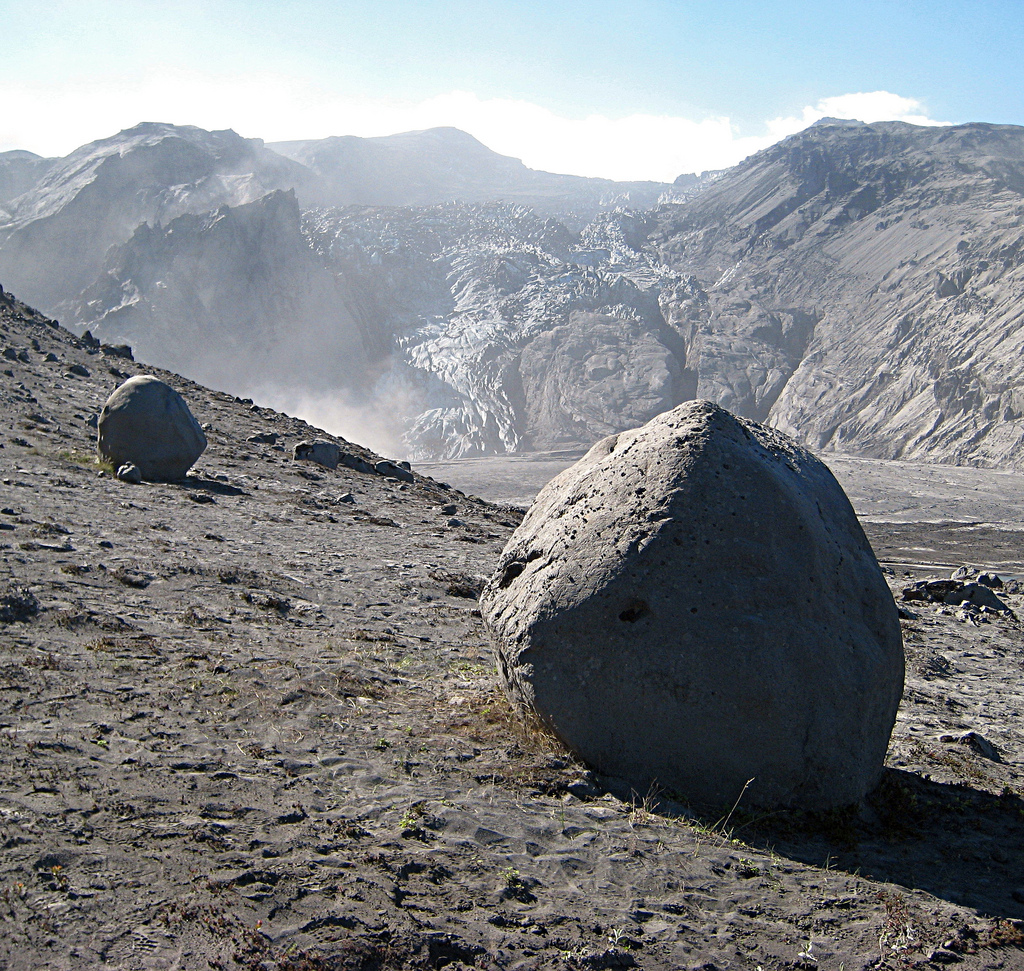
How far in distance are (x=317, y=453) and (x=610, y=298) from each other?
94.4 m

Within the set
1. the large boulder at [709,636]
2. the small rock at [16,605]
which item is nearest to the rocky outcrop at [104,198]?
the small rock at [16,605]

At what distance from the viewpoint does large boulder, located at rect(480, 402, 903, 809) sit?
18.5 feet

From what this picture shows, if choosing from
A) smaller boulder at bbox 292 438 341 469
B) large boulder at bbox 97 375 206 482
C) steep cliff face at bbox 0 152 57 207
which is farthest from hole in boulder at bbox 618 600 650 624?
steep cliff face at bbox 0 152 57 207

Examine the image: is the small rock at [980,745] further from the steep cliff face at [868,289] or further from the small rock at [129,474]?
the steep cliff face at [868,289]

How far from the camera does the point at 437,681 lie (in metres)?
7.81

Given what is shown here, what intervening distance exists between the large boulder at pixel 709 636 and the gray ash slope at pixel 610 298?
81858mm

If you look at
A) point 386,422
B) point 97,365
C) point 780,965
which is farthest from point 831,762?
point 386,422

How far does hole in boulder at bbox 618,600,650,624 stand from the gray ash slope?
8280 cm

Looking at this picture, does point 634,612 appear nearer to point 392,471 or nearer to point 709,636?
point 709,636

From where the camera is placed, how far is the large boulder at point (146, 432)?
53.4 ft

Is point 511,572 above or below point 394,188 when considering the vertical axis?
below

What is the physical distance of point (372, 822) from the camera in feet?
15.3

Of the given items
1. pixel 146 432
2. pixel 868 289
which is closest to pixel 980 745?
pixel 146 432

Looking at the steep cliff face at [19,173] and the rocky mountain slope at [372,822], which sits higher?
the steep cliff face at [19,173]
